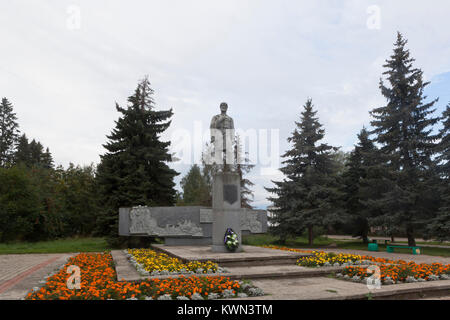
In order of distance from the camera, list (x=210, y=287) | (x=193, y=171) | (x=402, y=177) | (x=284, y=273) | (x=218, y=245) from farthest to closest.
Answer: (x=193, y=171)
(x=402, y=177)
(x=218, y=245)
(x=284, y=273)
(x=210, y=287)

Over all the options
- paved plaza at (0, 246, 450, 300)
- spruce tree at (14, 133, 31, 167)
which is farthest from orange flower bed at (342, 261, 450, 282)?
spruce tree at (14, 133, 31, 167)

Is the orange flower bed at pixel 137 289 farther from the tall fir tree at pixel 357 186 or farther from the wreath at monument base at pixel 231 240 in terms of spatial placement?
the tall fir tree at pixel 357 186

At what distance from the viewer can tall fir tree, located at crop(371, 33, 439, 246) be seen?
1655cm

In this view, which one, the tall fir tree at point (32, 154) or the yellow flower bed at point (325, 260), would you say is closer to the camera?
the yellow flower bed at point (325, 260)

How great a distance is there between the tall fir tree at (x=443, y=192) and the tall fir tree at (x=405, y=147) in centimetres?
45

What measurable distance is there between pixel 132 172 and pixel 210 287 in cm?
1309

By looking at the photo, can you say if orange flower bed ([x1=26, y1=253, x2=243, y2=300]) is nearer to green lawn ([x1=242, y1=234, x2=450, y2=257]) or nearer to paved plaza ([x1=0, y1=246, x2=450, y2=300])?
paved plaza ([x1=0, y1=246, x2=450, y2=300])

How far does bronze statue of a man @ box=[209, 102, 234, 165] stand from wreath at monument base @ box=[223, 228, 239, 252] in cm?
220

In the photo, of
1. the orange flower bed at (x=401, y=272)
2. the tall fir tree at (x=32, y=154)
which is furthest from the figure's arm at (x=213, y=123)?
the tall fir tree at (x=32, y=154)

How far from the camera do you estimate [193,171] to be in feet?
123

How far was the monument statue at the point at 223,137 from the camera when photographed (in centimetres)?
1032

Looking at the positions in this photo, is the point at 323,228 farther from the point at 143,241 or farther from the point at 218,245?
the point at 218,245
